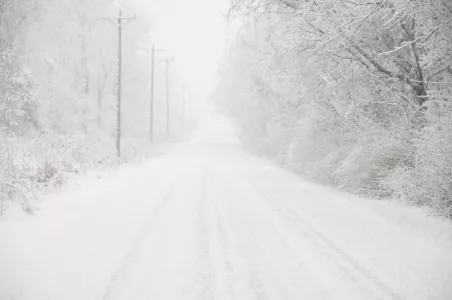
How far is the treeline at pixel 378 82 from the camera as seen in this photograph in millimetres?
6148

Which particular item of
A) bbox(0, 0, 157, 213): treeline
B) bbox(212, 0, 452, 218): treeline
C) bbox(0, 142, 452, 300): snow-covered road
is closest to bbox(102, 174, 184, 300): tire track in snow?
bbox(0, 142, 452, 300): snow-covered road

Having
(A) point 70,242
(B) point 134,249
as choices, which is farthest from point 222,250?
(A) point 70,242

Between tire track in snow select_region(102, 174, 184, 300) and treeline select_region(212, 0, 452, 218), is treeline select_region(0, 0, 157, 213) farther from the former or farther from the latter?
treeline select_region(212, 0, 452, 218)

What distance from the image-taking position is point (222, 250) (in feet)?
19.0

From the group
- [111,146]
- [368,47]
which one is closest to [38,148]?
[368,47]

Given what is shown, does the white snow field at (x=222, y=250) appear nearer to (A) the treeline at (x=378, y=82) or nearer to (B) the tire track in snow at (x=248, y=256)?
(B) the tire track in snow at (x=248, y=256)

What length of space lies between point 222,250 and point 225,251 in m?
0.07

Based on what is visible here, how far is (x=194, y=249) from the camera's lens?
5.84m

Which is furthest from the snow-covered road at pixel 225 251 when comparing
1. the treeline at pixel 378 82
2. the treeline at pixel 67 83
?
the treeline at pixel 67 83

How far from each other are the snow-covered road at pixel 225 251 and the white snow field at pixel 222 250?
0.05ft

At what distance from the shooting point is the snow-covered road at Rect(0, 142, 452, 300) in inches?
174

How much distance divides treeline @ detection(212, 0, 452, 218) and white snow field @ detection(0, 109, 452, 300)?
1.24 meters

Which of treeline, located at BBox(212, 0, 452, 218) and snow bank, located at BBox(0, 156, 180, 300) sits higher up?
treeline, located at BBox(212, 0, 452, 218)

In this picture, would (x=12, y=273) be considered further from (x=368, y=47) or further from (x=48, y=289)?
(x=368, y=47)
